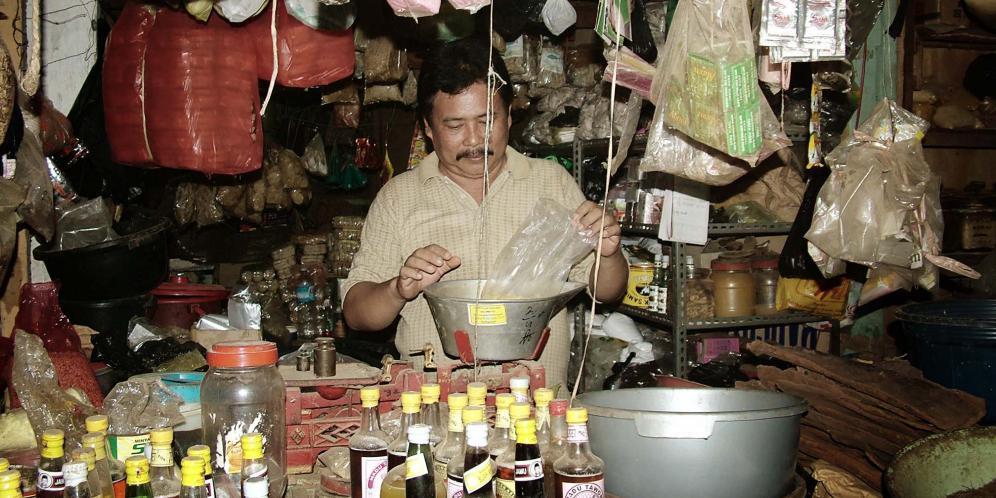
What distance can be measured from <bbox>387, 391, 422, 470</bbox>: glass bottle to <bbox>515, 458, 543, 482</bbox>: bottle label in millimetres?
222

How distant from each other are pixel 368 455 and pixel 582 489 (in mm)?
418

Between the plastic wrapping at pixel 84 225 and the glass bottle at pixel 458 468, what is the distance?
2.87 metres

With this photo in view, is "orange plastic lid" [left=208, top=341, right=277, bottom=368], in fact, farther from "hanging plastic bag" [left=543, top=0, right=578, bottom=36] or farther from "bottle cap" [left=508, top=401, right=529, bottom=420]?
"hanging plastic bag" [left=543, top=0, right=578, bottom=36]

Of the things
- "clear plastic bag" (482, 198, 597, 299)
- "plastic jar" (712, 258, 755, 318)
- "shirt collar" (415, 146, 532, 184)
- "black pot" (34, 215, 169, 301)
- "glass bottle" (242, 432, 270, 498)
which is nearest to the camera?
"glass bottle" (242, 432, 270, 498)

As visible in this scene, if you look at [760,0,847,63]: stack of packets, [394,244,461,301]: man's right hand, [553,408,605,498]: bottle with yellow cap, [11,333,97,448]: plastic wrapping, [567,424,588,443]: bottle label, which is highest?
[760,0,847,63]: stack of packets

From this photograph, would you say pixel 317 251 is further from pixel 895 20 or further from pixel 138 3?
pixel 895 20

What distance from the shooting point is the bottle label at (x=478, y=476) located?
1184 millimetres

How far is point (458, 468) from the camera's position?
129 cm

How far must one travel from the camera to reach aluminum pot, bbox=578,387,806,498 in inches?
53.1

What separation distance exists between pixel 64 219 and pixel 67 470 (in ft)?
9.20

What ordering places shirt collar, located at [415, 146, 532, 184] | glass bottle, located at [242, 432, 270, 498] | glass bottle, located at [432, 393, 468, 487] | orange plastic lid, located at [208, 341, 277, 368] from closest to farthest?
glass bottle, located at [242, 432, 270, 498] < glass bottle, located at [432, 393, 468, 487] < orange plastic lid, located at [208, 341, 277, 368] < shirt collar, located at [415, 146, 532, 184]

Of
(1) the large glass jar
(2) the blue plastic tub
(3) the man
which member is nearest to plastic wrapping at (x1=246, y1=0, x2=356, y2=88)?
(3) the man

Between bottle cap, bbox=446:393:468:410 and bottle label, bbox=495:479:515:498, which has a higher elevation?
bottle cap, bbox=446:393:468:410

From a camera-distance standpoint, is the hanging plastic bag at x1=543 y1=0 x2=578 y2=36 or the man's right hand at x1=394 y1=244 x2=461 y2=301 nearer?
the man's right hand at x1=394 y1=244 x2=461 y2=301
